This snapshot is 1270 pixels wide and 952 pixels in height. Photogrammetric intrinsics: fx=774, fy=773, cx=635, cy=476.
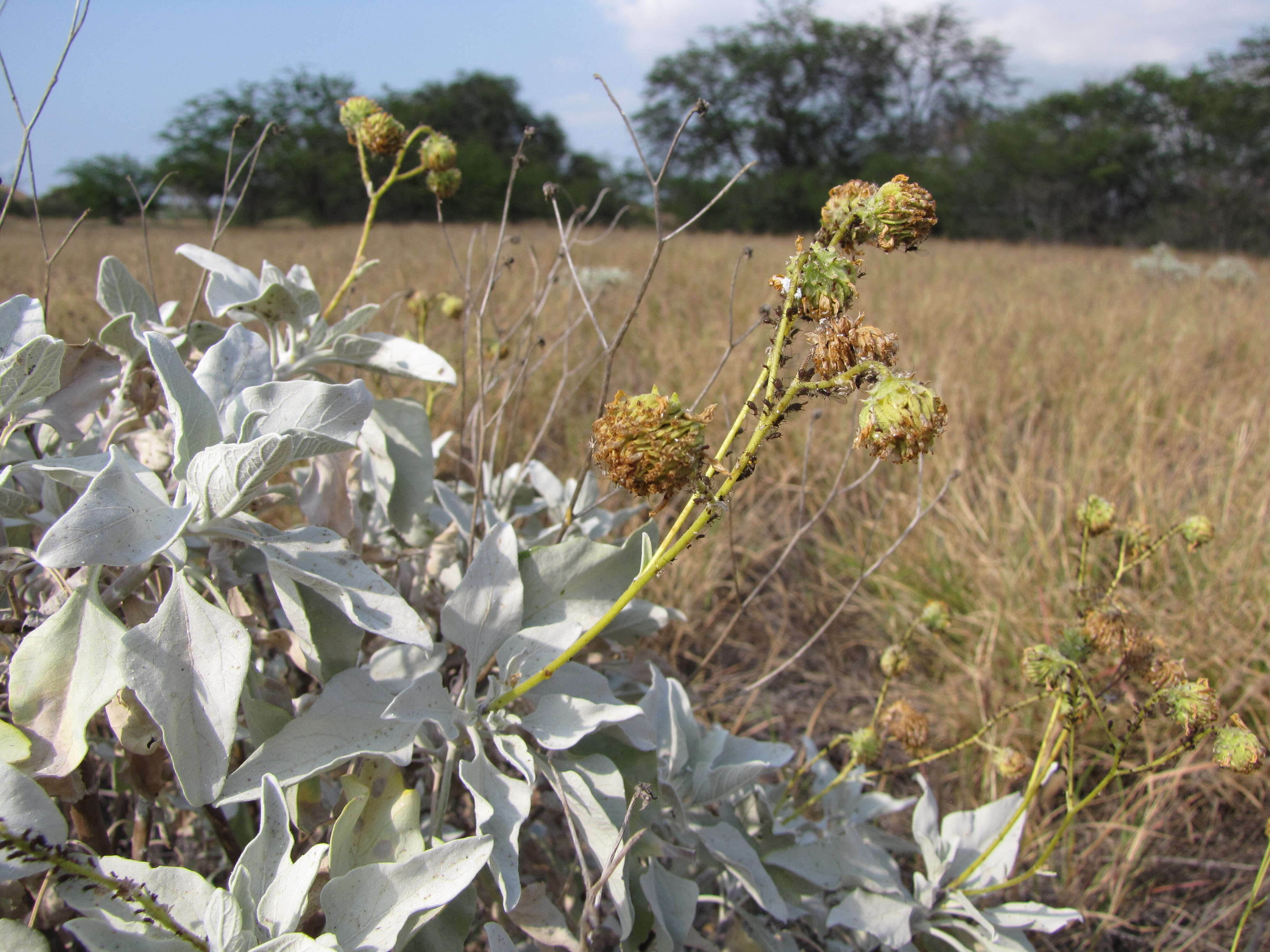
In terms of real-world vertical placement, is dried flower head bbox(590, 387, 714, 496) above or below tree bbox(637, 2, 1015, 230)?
below

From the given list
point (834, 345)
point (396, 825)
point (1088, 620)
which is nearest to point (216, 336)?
point (396, 825)

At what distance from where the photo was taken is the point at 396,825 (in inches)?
29.1

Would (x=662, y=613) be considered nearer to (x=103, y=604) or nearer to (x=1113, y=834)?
(x=103, y=604)

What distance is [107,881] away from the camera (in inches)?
22.3

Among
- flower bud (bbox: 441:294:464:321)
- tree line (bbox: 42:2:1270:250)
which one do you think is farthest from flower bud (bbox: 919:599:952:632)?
tree line (bbox: 42:2:1270:250)

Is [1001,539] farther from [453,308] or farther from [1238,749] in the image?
[453,308]

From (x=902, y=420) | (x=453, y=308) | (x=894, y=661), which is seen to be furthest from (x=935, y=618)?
(x=453, y=308)

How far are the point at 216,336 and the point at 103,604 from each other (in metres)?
0.47

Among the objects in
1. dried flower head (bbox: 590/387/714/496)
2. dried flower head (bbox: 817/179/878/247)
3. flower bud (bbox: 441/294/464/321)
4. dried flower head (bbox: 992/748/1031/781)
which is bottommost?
dried flower head (bbox: 992/748/1031/781)

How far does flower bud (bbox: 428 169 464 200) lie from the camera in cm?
110

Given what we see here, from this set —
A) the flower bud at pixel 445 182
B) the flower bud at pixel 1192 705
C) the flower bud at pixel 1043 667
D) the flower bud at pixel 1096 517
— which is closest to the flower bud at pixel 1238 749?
the flower bud at pixel 1192 705

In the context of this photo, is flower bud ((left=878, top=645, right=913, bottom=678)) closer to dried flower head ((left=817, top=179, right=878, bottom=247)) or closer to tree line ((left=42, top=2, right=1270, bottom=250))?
dried flower head ((left=817, top=179, right=878, bottom=247))

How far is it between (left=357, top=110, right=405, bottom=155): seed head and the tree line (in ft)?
42.2

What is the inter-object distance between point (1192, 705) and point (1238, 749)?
0.23ft
